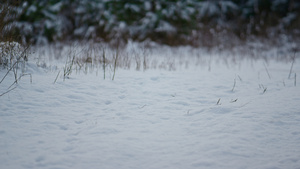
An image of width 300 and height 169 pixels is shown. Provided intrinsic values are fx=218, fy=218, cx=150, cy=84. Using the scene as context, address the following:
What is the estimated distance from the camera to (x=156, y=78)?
383 cm

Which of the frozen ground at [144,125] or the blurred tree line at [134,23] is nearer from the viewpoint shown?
the frozen ground at [144,125]

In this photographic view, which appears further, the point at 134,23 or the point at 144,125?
the point at 134,23

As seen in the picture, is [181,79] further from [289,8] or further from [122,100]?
[289,8]

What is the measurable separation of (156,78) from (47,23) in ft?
21.3

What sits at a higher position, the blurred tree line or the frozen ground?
the blurred tree line

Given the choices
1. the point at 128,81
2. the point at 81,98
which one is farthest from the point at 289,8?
the point at 81,98

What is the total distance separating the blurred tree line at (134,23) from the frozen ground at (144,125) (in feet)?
18.8

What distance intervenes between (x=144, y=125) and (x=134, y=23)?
7.80m

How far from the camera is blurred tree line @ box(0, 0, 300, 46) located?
8.45 metres

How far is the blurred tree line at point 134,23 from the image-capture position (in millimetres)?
8453

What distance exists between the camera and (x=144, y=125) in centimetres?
217

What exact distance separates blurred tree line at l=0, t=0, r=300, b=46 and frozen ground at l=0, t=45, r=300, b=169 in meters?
5.72

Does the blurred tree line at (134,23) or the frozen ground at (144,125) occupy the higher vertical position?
the blurred tree line at (134,23)

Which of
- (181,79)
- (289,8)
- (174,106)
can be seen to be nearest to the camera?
(174,106)
